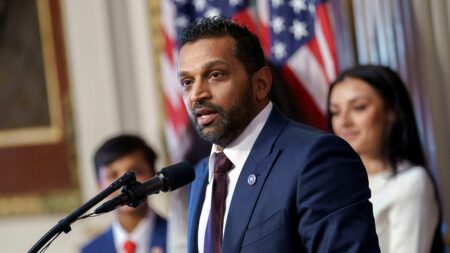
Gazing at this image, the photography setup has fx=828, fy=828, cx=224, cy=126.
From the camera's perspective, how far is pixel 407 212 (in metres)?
3.04

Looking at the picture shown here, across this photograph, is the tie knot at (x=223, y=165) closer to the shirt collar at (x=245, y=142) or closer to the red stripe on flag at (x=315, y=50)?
the shirt collar at (x=245, y=142)

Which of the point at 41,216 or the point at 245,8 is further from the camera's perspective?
the point at 41,216

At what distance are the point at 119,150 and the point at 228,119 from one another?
164 centimetres

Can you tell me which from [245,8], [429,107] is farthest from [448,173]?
[245,8]

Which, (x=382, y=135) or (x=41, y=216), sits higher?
(x=382, y=135)

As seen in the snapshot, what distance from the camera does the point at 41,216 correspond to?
5934 millimetres

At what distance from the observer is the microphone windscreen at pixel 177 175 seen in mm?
1922

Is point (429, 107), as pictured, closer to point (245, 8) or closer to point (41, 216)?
point (245, 8)

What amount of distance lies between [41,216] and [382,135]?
3323 mm

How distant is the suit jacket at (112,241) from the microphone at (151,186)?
146 centimetres

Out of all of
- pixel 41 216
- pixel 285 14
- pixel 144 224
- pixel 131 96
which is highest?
pixel 285 14

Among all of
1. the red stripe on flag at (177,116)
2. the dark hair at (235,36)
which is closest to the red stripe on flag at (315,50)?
the red stripe on flag at (177,116)

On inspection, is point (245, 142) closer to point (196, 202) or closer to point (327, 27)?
point (196, 202)

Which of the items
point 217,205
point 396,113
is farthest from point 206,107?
point 396,113
